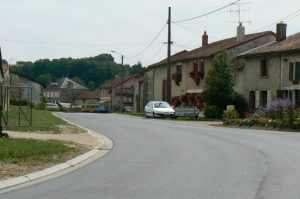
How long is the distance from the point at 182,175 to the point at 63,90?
13298 centimetres

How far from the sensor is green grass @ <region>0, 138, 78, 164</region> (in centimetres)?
1360

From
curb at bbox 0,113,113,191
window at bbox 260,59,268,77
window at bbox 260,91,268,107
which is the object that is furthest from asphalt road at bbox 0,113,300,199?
window at bbox 260,91,268,107

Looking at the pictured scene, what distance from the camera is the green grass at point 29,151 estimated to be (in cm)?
1360

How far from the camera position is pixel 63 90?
143 meters

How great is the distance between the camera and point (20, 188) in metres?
10.2

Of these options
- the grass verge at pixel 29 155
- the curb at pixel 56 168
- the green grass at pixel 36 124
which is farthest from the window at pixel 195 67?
the grass verge at pixel 29 155

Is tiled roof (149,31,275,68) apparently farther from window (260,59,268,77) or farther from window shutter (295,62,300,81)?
window shutter (295,62,300,81)

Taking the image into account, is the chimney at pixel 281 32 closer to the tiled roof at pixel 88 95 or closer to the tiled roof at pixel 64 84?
the tiled roof at pixel 88 95

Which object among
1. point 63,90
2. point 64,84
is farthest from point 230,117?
point 63,90

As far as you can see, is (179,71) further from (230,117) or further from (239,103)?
(230,117)

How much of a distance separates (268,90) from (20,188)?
35.9m

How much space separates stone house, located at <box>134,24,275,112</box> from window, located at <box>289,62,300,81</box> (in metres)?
8.01

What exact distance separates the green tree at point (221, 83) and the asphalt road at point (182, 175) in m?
25.8

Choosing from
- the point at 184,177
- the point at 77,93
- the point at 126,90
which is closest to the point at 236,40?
the point at 184,177
